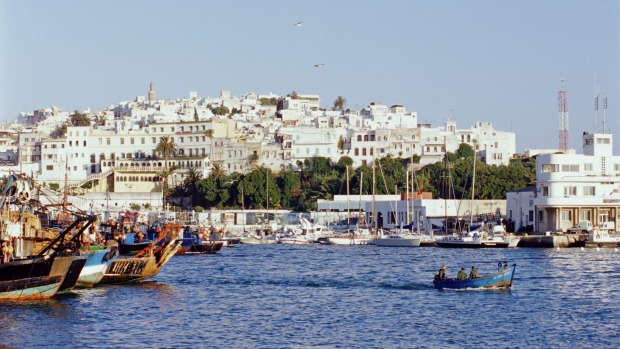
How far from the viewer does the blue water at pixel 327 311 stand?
3869cm

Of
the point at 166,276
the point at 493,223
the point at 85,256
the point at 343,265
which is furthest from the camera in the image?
the point at 493,223

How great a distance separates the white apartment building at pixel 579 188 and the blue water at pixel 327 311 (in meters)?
26.0

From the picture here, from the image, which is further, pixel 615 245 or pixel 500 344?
pixel 615 245

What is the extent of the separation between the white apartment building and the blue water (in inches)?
1024

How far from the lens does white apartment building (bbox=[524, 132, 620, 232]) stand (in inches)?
3816

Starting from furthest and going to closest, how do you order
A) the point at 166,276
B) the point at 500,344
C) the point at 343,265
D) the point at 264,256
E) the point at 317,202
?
1. the point at 317,202
2. the point at 264,256
3. the point at 343,265
4. the point at 166,276
5. the point at 500,344

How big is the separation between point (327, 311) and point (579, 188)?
179ft

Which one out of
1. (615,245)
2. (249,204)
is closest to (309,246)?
(615,245)

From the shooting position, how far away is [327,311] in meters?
47.0

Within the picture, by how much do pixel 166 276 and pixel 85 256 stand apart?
14593 mm

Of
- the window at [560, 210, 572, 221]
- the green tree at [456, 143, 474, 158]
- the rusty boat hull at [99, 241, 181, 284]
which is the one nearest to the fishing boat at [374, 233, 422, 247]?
the window at [560, 210, 572, 221]

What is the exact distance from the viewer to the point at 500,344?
37.9 m

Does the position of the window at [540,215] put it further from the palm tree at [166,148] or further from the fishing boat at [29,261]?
the palm tree at [166,148]

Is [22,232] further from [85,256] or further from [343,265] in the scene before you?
[343,265]
